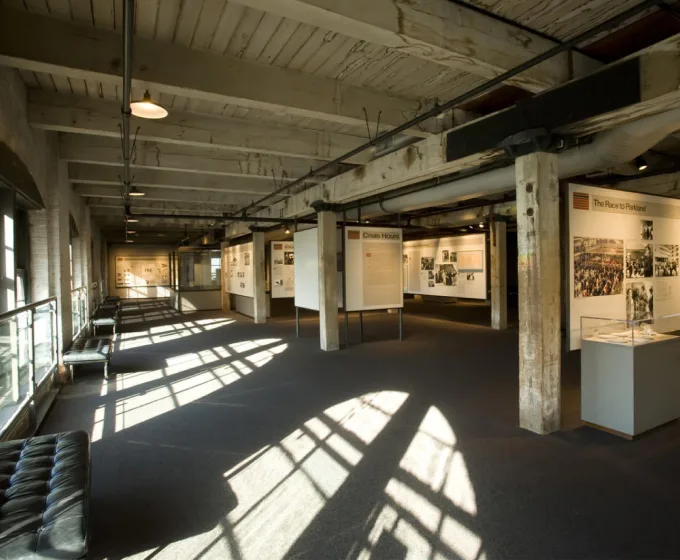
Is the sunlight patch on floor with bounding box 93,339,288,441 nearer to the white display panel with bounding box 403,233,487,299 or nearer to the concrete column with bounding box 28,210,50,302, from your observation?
the concrete column with bounding box 28,210,50,302

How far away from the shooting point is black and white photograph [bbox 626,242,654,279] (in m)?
5.20

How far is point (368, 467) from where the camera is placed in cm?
350

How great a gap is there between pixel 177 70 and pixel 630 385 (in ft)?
16.5

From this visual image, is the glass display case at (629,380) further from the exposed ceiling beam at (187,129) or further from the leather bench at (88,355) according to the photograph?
the leather bench at (88,355)

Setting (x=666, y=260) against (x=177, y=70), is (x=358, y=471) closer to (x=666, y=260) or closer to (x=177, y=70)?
(x=177, y=70)

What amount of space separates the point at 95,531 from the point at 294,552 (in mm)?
1259

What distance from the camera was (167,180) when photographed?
8703 millimetres

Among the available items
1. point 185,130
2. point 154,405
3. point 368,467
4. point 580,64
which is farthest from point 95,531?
point 580,64

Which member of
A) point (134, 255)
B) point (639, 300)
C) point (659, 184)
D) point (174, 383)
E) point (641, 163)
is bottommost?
point (174, 383)

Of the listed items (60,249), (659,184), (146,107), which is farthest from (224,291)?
(659,184)

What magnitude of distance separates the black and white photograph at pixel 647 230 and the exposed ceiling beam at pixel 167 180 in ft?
22.5

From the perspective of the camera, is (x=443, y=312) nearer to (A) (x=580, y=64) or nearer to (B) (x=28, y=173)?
(A) (x=580, y=64)

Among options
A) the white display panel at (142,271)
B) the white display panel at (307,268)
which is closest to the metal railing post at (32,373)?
the white display panel at (307,268)

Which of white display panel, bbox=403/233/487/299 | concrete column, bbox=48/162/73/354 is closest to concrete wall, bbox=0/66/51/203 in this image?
concrete column, bbox=48/162/73/354
